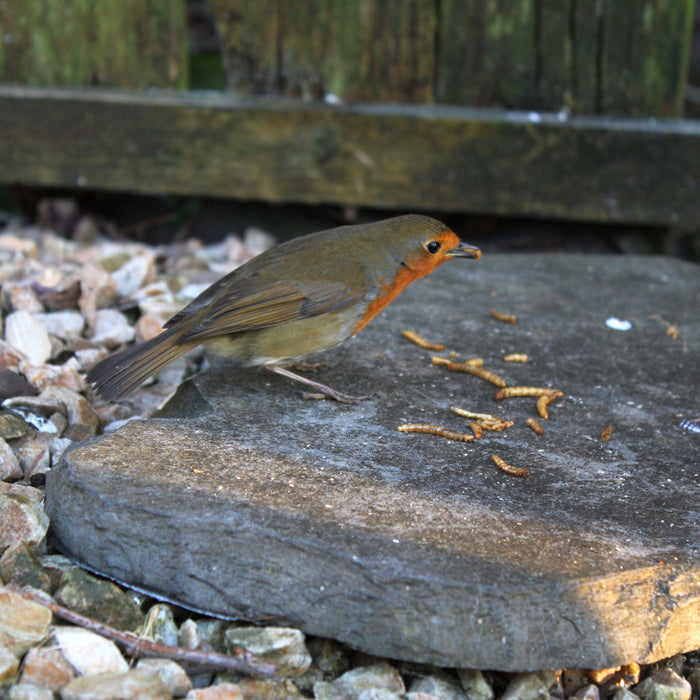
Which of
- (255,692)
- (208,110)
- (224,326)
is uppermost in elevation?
(208,110)

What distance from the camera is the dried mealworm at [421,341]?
343cm

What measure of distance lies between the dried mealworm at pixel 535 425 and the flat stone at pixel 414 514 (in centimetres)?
3

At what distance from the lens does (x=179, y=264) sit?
181 inches

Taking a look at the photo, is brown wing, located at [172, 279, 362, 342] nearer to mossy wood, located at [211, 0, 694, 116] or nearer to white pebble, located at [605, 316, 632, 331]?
white pebble, located at [605, 316, 632, 331]

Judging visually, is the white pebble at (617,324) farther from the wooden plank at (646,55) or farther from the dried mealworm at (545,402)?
the wooden plank at (646,55)

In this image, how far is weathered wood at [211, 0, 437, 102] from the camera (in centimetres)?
479

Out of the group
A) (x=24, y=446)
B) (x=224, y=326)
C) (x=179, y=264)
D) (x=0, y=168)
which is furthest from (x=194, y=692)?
(x=0, y=168)

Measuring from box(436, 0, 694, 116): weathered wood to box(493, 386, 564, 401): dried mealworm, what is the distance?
2391 millimetres

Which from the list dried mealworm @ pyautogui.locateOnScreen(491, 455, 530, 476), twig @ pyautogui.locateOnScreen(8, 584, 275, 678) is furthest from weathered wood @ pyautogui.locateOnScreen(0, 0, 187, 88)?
twig @ pyautogui.locateOnScreen(8, 584, 275, 678)

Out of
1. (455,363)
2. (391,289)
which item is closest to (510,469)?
(455,363)

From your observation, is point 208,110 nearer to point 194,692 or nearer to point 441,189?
point 441,189

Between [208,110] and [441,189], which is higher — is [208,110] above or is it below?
above

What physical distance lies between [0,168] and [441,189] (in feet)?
7.72

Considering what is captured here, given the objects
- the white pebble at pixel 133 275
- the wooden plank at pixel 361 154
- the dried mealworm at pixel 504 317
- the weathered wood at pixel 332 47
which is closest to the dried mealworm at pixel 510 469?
the dried mealworm at pixel 504 317
